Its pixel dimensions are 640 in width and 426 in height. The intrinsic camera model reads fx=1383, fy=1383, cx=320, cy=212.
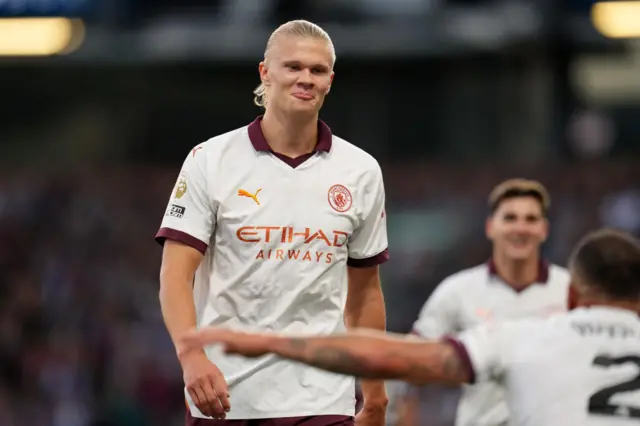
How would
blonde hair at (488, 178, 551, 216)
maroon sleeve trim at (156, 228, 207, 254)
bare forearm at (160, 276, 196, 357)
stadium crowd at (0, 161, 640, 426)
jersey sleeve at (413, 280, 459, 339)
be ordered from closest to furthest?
bare forearm at (160, 276, 196, 357), maroon sleeve trim at (156, 228, 207, 254), jersey sleeve at (413, 280, 459, 339), blonde hair at (488, 178, 551, 216), stadium crowd at (0, 161, 640, 426)

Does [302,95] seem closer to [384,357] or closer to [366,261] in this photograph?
[366,261]

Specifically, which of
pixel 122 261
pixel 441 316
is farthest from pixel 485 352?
Answer: pixel 122 261

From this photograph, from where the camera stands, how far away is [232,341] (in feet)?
12.8

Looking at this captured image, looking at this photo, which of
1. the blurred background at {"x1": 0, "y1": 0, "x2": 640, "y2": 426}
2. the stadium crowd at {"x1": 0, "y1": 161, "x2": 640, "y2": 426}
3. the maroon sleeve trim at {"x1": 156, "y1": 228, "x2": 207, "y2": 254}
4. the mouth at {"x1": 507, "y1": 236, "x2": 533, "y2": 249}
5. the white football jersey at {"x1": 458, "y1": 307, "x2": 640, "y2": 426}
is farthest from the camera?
the blurred background at {"x1": 0, "y1": 0, "x2": 640, "y2": 426}

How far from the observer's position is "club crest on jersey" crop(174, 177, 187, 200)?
5.52m

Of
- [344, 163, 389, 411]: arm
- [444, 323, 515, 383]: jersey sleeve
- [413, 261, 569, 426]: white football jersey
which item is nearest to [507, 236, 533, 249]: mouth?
[413, 261, 569, 426]: white football jersey

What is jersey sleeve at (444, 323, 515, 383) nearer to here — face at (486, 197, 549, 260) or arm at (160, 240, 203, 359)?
arm at (160, 240, 203, 359)

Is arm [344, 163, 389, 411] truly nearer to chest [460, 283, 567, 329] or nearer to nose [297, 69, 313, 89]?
nose [297, 69, 313, 89]

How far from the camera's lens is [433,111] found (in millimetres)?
20406

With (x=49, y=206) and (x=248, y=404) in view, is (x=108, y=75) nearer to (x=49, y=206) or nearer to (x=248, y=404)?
(x=49, y=206)

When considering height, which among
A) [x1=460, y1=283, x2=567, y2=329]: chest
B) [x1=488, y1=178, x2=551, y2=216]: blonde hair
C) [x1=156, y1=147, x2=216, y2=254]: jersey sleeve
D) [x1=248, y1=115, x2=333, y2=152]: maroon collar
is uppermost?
[x1=488, y1=178, x2=551, y2=216]: blonde hair

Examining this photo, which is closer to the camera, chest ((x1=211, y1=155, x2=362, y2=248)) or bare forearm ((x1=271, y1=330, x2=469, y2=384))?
bare forearm ((x1=271, y1=330, x2=469, y2=384))

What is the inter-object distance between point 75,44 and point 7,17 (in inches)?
97.6

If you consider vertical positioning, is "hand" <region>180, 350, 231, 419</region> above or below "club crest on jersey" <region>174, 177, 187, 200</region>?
below
